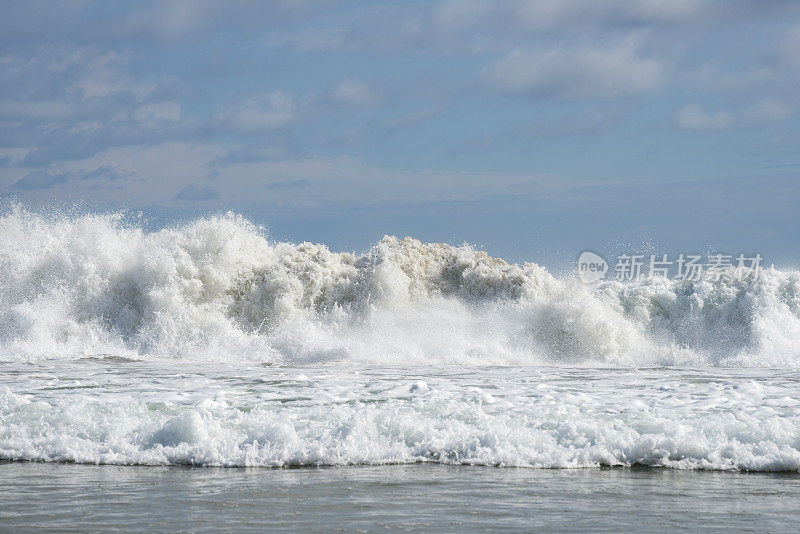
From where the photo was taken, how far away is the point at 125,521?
5488 mm

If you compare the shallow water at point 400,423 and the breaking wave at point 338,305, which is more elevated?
the breaking wave at point 338,305

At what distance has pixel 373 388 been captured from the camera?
10117mm

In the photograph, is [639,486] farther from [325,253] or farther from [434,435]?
[325,253]

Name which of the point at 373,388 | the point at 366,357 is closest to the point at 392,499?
the point at 373,388

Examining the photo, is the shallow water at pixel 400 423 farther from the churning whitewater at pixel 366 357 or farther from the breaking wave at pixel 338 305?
the breaking wave at pixel 338 305

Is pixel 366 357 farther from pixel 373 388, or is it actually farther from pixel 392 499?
pixel 392 499

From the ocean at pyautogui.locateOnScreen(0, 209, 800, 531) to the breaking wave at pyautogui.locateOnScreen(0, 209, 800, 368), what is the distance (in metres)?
0.05

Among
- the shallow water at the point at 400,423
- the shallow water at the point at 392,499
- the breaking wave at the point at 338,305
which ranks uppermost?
the breaking wave at the point at 338,305

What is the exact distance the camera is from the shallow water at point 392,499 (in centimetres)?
546

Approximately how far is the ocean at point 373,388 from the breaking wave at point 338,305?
0.17 ft

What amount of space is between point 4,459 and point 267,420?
92.5 inches

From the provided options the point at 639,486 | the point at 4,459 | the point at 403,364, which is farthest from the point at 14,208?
the point at 639,486

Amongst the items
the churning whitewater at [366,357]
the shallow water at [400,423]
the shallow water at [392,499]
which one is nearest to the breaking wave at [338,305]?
the churning whitewater at [366,357]

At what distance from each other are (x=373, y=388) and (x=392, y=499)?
4.07 m
